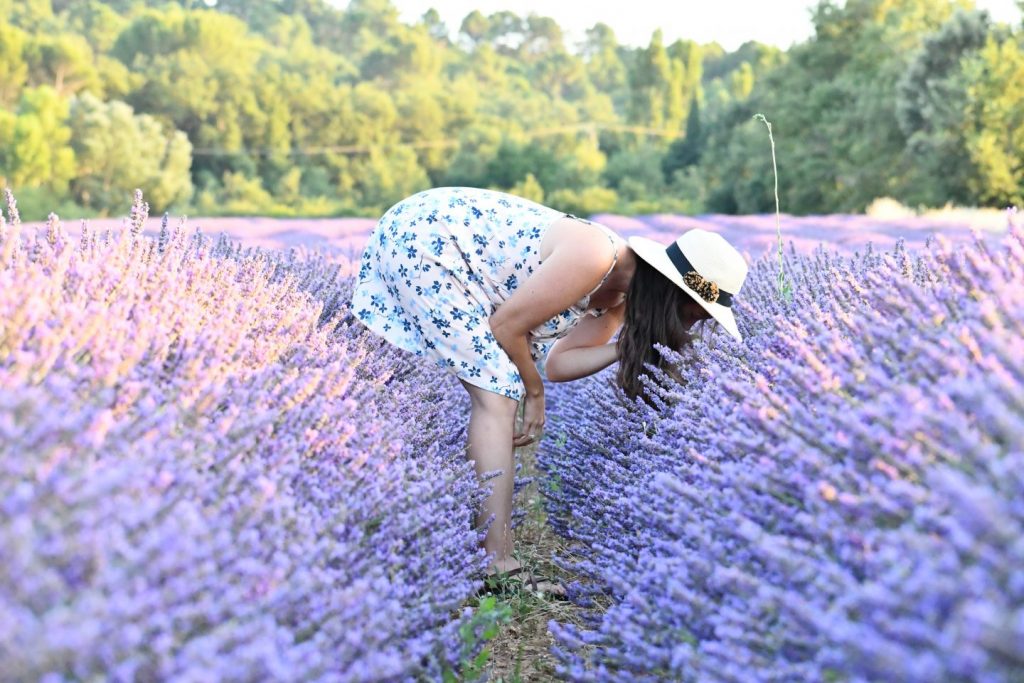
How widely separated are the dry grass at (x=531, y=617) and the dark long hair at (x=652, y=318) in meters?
0.64

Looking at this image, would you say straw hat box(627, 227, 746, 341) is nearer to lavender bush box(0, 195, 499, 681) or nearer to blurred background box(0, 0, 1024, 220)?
lavender bush box(0, 195, 499, 681)

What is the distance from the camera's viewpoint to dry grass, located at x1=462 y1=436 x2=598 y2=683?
2.48 m

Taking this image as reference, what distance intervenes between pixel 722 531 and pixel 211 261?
187cm

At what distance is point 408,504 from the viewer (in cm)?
210

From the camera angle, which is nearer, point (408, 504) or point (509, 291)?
point (408, 504)

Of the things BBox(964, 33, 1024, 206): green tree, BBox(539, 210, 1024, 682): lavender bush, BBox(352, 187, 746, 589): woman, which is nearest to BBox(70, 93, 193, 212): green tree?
BBox(964, 33, 1024, 206): green tree

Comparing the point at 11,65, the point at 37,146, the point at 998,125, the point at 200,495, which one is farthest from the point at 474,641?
the point at 11,65

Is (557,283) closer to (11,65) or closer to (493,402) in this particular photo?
(493,402)

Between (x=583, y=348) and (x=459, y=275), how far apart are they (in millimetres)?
581

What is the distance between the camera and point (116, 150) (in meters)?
30.8

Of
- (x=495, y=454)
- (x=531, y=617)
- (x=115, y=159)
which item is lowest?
(x=115, y=159)

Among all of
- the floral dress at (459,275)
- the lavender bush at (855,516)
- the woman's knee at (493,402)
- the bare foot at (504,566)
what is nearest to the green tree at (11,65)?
the floral dress at (459,275)

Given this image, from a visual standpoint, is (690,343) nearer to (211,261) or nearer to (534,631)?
(534,631)

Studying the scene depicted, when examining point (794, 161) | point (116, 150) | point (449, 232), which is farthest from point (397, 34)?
point (449, 232)
